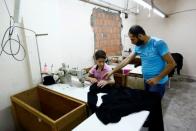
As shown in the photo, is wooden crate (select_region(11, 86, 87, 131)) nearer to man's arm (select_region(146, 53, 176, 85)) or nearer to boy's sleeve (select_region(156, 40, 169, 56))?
man's arm (select_region(146, 53, 176, 85))

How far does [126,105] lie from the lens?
1375mm

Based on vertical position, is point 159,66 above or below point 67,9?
below

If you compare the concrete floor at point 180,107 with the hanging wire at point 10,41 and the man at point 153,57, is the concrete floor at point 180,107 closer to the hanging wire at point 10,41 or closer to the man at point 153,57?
the man at point 153,57

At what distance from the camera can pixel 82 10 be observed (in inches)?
117

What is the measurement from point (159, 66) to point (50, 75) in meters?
1.52

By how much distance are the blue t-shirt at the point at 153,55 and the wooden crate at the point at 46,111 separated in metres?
0.91

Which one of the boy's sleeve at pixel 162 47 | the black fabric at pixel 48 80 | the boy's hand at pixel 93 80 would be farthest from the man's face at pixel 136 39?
the black fabric at pixel 48 80

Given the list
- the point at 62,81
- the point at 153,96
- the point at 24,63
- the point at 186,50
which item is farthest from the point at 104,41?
the point at 186,50

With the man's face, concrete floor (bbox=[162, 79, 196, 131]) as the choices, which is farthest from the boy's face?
concrete floor (bbox=[162, 79, 196, 131])

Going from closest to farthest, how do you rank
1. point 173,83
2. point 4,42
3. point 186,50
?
1. point 4,42
2. point 173,83
3. point 186,50

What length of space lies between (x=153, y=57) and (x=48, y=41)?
5.13ft

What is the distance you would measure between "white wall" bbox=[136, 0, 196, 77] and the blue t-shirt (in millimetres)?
3625

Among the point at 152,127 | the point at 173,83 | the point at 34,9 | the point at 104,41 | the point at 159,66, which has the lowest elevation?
the point at 173,83

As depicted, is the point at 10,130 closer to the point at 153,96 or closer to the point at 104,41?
the point at 153,96
